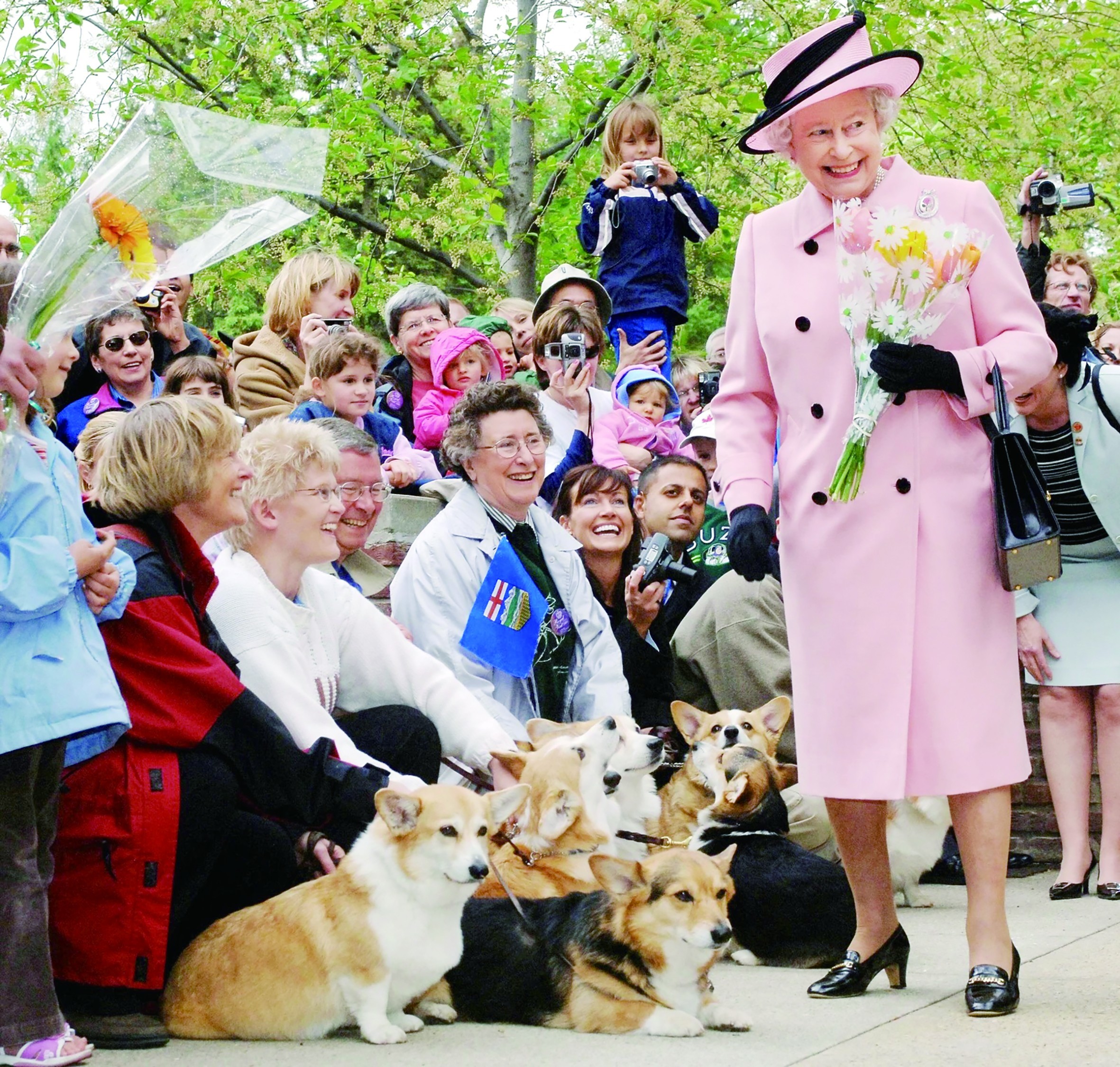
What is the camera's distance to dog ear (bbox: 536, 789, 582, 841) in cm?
457

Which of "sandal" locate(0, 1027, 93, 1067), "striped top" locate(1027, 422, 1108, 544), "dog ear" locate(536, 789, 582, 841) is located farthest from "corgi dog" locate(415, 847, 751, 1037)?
"striped top" locate(1027, 422, 1108, 544)

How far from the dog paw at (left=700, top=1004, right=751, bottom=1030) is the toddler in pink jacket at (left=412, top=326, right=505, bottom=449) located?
3.88 meters

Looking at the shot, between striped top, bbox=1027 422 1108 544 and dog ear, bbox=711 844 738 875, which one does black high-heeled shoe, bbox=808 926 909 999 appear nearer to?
dog ear, bbox=711 844 738 875

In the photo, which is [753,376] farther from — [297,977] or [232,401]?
[232,401]

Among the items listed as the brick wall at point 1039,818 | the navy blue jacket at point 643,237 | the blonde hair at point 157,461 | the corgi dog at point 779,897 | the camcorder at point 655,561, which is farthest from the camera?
the navy blue jacket at point 643,237

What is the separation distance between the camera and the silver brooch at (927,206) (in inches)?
147

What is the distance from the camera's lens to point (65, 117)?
8836mm

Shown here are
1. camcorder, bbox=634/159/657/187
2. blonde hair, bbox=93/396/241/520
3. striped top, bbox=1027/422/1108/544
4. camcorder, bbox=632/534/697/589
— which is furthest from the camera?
camcorder, bbox=634/159/657/187

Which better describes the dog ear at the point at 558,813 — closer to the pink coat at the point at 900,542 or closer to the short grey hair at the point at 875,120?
the pink coat at the point at 900,542

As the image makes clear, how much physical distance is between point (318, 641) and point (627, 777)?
122 centimetres

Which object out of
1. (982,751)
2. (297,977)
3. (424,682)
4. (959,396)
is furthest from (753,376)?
(297,977)

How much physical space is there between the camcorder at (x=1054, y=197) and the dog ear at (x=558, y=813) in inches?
148

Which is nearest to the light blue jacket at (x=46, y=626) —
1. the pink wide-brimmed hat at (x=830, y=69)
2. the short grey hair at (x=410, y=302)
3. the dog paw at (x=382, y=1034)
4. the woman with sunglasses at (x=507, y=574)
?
the dog paw at (x=382, y=1034)

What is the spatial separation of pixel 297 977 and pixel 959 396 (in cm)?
210
